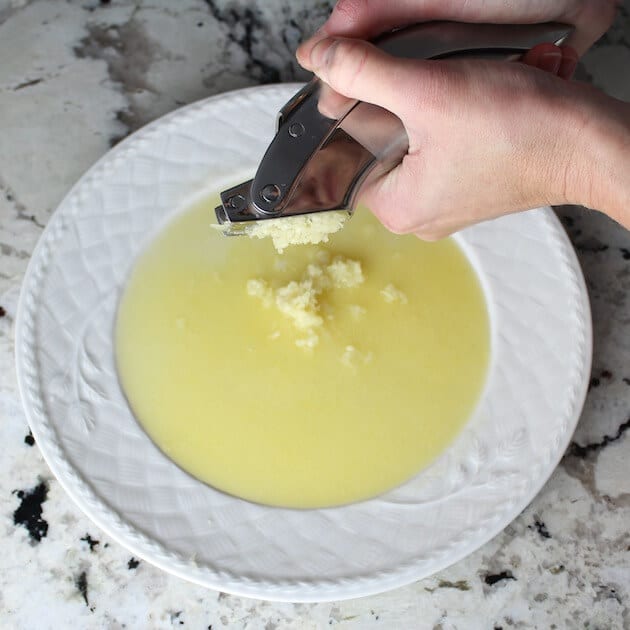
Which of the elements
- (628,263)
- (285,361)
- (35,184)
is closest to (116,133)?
(35,184)

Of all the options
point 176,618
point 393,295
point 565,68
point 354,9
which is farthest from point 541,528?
point 354,9

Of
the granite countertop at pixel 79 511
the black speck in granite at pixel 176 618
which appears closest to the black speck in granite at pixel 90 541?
the granite countertop at pixel 79 511

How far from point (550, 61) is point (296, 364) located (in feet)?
1.67

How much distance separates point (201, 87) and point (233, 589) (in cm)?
81

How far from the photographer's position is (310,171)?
86cm

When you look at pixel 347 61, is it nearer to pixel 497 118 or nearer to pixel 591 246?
pixel 497 118

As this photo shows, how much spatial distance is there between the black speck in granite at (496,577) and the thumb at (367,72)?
2.02ft

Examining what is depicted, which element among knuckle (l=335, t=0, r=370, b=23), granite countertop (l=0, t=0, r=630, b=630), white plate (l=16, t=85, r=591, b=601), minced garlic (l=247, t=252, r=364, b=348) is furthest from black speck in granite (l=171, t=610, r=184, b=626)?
knuckle (l=335, t=0, r=370, b=23)

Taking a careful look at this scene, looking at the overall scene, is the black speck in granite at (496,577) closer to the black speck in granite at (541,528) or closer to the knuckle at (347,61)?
the black speck in granite at (541,528)

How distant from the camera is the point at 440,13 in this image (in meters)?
0.89

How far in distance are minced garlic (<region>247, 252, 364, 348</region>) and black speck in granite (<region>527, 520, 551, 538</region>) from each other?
0.39 metres

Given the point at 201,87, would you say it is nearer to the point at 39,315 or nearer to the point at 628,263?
the point at 39,315

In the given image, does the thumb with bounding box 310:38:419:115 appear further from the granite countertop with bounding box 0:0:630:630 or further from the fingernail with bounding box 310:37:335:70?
the granite countertop with bounding box 0:0:630:630

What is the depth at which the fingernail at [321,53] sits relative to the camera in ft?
2.59
